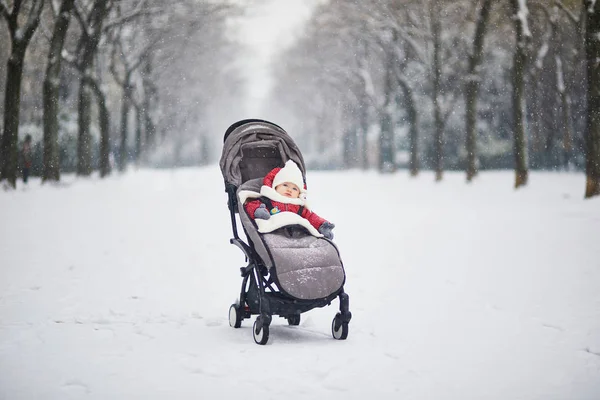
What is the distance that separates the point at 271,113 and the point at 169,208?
64.2 metres

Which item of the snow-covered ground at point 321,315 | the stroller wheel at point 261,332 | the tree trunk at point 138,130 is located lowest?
the snow-covered ground at point 321,315

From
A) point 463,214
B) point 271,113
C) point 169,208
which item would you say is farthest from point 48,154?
point 271,113

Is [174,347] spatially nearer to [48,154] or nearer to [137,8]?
[48,154]

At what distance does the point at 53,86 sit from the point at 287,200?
15.3 meters

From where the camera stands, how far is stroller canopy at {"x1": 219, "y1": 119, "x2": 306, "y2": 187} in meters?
5.83

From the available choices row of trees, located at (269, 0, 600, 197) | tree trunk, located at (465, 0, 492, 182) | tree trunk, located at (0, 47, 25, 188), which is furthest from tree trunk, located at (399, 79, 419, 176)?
tree trunk, located at (0, 47, 25, 188)

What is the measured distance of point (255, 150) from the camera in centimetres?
610

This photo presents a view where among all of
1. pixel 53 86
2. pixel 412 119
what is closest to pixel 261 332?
pixel 53 86

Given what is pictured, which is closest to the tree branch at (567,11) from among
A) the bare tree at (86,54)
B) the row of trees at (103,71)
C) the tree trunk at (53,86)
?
the row of trees at (103,71)

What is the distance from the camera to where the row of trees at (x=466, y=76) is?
59.1 feet

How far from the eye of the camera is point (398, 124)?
42000mm

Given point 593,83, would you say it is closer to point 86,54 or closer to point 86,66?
point 86,54

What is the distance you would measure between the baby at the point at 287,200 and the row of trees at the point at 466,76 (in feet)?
31.7

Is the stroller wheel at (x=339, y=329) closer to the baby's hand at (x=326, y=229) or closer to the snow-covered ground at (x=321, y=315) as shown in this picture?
the snow-covered ground at (x=321, y=315)
